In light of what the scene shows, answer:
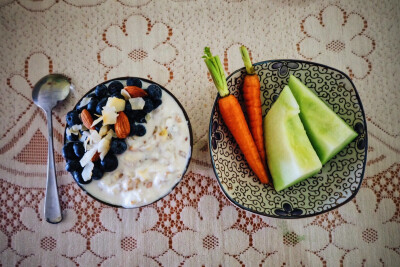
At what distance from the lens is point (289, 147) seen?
877mm

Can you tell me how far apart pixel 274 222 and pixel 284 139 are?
34cm

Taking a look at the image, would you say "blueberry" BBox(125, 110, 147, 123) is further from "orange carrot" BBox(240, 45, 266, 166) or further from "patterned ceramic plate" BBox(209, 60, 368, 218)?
"orange carrot" BBox(240, 45, 266, 166)

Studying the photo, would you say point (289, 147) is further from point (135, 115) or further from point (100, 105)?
point (100, 105)

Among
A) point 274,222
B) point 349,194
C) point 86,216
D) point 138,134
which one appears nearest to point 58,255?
point 86,216

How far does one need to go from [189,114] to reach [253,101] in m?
0.25

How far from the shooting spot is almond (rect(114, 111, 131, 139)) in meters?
0.83

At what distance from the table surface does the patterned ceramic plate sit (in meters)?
0.13

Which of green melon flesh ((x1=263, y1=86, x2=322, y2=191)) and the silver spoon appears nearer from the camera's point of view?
green melon flesh ((x1=263, y1=86, x2=322, y2=191))

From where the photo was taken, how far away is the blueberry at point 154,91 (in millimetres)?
882

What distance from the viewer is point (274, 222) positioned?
1.03 meters

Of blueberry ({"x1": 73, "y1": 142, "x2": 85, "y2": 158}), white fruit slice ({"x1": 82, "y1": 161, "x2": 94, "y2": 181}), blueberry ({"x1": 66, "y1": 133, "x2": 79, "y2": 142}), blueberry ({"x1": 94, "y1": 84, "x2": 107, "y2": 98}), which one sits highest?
blueberry ({"x1": 94, "y1": 84, "x2": 107, "y2": 98})

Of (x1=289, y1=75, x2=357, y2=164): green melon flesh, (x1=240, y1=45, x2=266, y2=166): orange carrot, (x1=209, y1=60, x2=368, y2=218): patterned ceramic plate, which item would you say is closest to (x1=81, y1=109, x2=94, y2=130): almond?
(x1=209, y1=60, x2=368, y2=218): patterned ceramic plate

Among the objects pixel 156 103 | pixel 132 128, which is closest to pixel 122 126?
pixel 132 128

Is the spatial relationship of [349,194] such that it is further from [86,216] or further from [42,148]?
[42,148]
